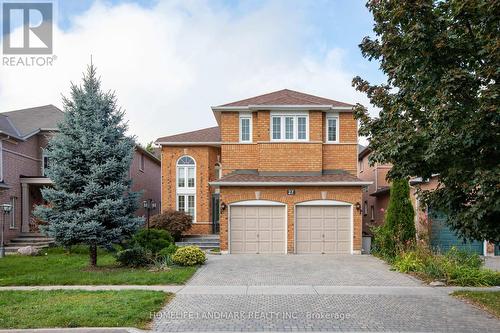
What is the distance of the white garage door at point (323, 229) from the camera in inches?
739

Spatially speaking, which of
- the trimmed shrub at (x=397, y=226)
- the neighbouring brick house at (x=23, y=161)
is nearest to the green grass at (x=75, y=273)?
the neighbouring brick house at (x=23, y=161)

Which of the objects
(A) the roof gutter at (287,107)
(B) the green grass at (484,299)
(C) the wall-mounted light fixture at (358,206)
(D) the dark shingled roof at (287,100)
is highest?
(D) the dark shingled roof at (287,100)

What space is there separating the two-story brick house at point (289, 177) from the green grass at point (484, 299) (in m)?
8.51

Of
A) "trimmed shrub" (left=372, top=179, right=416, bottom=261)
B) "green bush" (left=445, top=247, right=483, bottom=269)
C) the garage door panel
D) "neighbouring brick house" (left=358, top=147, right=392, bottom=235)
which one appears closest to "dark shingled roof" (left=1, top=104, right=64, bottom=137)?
the garage door panel

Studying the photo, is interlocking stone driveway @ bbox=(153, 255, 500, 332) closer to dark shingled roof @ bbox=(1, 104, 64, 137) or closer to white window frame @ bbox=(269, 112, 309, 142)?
white window frame @ bbox=(269, 112, 309, 142)

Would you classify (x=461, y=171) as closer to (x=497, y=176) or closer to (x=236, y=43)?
(x=497, y=176)

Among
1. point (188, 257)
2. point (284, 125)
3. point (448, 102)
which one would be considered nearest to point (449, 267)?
point (448, 102)

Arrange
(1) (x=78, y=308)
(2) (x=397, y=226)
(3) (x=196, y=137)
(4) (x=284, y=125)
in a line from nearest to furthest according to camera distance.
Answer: (1) (x=78, y=308) < (2) (x=397, y=226) < (4) (x=284, y=125) < (3) (x=196, y=137)

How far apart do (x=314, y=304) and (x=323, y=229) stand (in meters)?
9.93

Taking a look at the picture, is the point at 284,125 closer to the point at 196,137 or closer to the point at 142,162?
the point at 196,137

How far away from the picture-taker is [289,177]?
19.1 meters

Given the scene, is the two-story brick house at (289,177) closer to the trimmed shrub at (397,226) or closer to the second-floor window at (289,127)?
the second-floor window at (289,127)

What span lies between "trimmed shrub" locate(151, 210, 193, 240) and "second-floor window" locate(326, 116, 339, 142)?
7839 mm

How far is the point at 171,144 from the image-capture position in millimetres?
22844
